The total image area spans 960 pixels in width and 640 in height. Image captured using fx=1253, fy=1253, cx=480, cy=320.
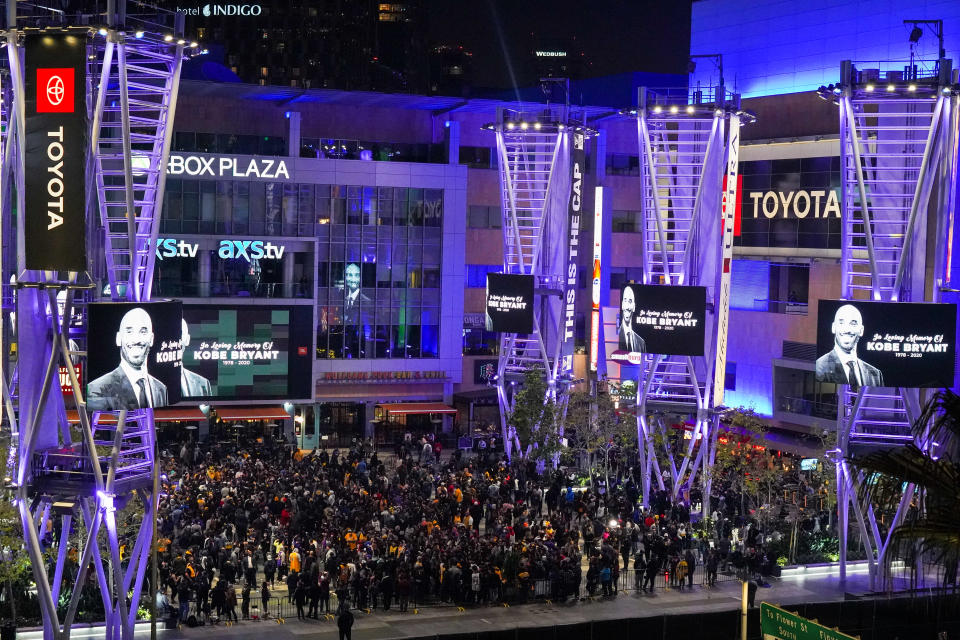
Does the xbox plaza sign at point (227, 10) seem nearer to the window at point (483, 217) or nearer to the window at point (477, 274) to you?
the window at point (483, 217)

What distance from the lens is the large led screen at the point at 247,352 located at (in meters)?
45.7

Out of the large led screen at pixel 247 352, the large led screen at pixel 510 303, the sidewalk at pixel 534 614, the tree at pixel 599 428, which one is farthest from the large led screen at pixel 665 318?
the large led screen at pixel 247 352

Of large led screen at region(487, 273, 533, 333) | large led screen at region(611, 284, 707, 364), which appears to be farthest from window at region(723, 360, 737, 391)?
large led screen at region(611, 284, 707, 364)

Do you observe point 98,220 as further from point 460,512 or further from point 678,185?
point 678,185

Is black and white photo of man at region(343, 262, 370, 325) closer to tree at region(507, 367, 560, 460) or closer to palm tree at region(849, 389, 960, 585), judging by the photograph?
tree at region(507, 367, 560, 460)

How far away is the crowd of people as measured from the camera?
30672mm

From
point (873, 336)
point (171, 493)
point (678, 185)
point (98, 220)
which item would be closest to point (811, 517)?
point (873, 336)

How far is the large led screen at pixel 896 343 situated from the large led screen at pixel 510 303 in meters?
18.8

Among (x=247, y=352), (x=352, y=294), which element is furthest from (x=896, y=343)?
(x=352, y=294)

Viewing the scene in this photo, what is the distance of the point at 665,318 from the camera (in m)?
40.9

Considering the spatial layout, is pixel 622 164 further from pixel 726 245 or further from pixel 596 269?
pixel 726 245

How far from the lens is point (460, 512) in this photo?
1506 inches

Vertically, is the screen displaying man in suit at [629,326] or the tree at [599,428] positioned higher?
the screen displaying man in suit at [629,326]

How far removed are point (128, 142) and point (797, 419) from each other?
37014 millimetres
